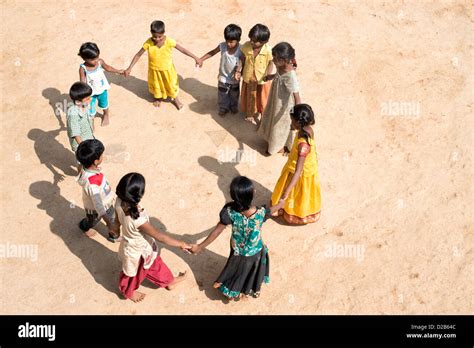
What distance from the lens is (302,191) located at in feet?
19.3

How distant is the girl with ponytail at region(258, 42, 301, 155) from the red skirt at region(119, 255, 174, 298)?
8.17ft

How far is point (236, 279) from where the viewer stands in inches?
205

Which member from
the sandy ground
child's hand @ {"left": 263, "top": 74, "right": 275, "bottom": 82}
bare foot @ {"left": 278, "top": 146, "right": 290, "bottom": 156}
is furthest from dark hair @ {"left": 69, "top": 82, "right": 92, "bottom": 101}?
bare foot @ {"left": 278, "top": 146, "right": 290, "bottom": 156}

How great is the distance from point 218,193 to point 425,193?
2724 millimetres

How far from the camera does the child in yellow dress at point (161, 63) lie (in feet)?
23.6

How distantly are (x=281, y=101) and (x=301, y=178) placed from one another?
1.28m

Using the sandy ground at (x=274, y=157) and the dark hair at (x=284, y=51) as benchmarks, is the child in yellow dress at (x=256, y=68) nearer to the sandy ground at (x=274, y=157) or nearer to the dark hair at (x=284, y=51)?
the sandy ground at (x=274, y=157)

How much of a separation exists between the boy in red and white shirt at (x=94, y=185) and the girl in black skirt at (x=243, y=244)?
1182 mm

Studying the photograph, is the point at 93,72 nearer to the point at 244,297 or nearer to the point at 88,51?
the point at 88,51

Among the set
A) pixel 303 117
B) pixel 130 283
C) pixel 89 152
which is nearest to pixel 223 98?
pixel 303 117

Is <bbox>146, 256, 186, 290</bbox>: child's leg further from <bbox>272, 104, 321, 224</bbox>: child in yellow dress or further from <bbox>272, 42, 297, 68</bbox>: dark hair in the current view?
<bbox>272, 42, 297, 68</bbox>: dark hair

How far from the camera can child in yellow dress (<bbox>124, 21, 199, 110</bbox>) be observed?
23.6 ft

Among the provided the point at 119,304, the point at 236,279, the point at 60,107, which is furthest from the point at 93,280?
the point at 60,107

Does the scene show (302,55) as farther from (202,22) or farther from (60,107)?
(60,107)
